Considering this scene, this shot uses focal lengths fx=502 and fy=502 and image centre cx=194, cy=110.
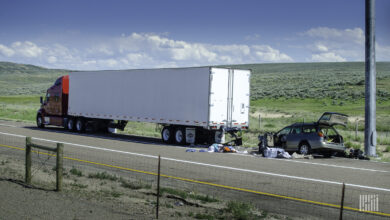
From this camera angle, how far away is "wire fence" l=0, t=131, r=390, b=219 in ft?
34.4

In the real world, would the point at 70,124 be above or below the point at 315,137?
below

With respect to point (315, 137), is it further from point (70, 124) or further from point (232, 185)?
point (70, 124)

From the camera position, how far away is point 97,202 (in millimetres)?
9961

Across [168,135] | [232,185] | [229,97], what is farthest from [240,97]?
[232,185]

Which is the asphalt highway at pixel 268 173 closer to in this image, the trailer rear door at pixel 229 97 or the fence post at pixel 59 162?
the trailer rear door at pixel 229 97

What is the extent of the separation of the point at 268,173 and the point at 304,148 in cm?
564

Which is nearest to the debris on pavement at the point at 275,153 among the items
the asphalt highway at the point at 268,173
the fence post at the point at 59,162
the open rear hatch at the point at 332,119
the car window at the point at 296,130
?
the asphalt highway at the point at 268,173

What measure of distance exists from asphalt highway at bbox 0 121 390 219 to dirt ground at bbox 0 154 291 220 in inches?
59.5

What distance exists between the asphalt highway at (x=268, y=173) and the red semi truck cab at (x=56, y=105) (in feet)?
37.7

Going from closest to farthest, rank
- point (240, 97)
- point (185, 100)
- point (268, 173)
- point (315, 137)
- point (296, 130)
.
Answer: point (268, 173) < point (315, 137) < point (296, 130) < point (185, 100) < point (240, 97)

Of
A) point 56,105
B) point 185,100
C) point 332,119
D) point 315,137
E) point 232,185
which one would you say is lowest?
point 232,185

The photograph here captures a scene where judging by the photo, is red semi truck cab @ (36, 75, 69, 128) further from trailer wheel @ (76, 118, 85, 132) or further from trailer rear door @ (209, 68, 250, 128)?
trailer rear door @ (209, 68, 250, 128)

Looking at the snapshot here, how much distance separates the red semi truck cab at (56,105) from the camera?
116 feet

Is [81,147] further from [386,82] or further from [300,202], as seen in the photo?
[386,82]
